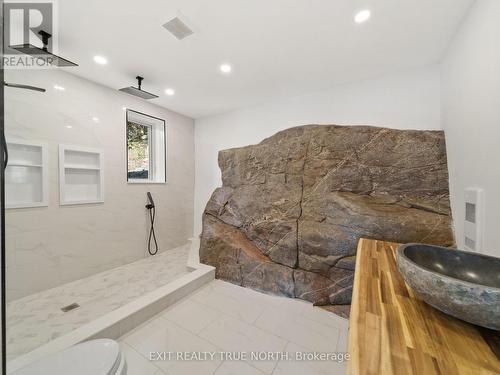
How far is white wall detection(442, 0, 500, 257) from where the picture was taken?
1.07 m

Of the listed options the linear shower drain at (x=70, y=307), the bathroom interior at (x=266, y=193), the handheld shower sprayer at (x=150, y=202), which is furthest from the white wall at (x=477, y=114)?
the handheld shower sprayer at (x=150, y=202)

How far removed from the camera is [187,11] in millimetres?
1460

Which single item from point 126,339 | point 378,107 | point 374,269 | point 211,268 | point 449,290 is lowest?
point 126,339

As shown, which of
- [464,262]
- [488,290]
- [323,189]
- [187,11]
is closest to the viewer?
[488,290]

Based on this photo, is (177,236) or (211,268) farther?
(177,236)

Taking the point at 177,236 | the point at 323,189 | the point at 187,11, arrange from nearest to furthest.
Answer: the point at 187,11
the point at 323,189
the point at 177,236

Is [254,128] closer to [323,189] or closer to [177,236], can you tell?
[323,189]

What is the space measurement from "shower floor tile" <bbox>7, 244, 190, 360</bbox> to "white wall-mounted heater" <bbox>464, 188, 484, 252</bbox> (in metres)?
2.85

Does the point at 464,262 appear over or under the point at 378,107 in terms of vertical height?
under

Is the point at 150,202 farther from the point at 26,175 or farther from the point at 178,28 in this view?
the point at 178,28

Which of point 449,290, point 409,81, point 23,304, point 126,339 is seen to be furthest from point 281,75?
point 23,304

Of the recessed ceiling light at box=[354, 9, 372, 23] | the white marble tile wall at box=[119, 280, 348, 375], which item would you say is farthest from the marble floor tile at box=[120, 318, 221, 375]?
the recessed ceiling light at box=[354, 9, 372, 23]

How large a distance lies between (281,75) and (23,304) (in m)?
3.58

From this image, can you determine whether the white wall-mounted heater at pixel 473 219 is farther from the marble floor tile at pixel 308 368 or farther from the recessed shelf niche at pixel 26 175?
the recessed shelf niche at pixel 26 175
